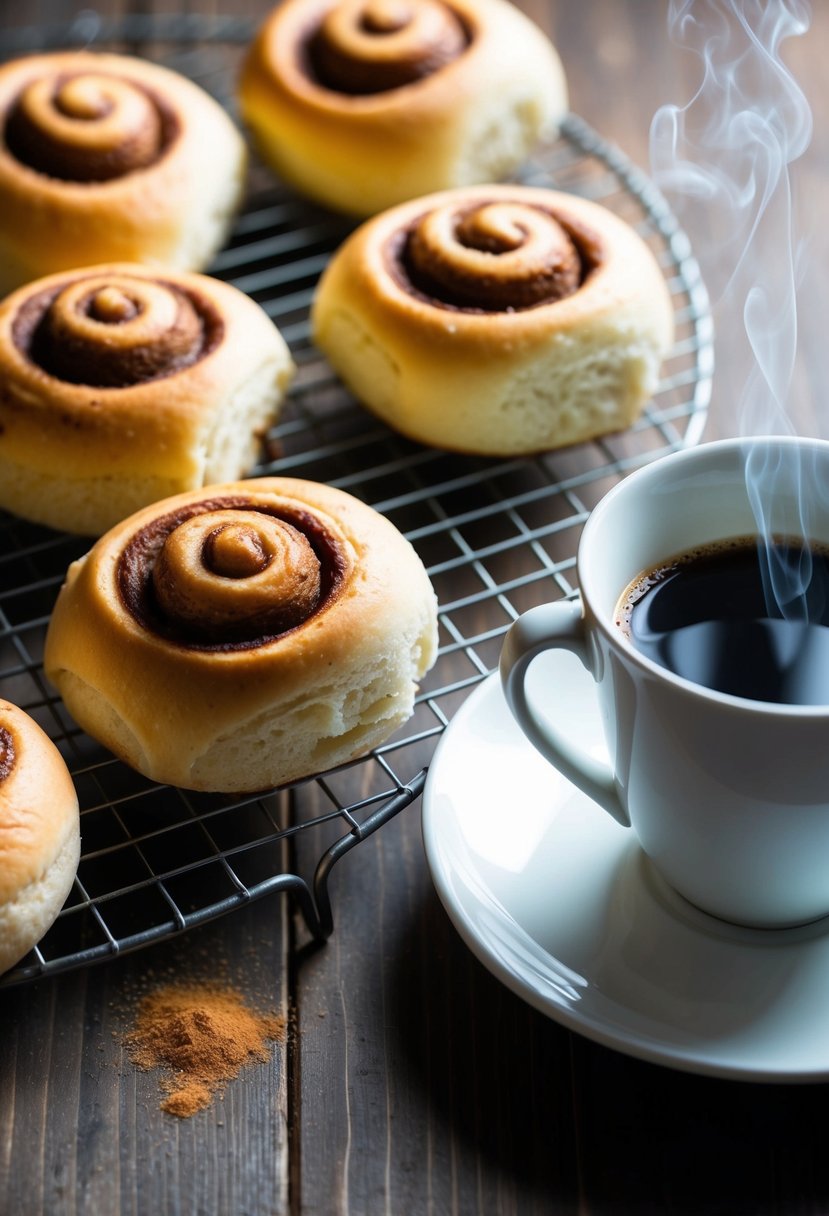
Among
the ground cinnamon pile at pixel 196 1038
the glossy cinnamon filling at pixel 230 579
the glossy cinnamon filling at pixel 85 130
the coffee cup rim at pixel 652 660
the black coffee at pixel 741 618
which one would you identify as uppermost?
the coffee cup rim at pixel 652 660

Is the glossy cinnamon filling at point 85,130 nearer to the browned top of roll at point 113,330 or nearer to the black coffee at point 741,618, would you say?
the browned top of roll at point 113,330

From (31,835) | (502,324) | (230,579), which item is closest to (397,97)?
(502,324)

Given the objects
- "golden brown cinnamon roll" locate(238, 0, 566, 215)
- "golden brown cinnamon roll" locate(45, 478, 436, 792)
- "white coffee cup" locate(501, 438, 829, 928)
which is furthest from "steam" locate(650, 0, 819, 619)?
"golden brown cinnamon roll" locate(45, 478, 436, 792)

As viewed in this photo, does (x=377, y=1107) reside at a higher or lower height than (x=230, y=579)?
lower

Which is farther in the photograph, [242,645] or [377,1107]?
[242,645]

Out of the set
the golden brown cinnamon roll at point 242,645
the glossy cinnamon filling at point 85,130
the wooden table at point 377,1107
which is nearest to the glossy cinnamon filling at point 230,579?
the golden brown cinnamon roll at point 242,645

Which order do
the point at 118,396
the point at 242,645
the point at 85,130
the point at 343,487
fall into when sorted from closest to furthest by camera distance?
the point at 242,645
the point at 118,396
the point at 343,487
the point at 85,130

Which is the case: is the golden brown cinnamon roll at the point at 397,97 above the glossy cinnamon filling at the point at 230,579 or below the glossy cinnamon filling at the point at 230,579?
above

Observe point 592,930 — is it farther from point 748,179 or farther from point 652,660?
point 748,179
